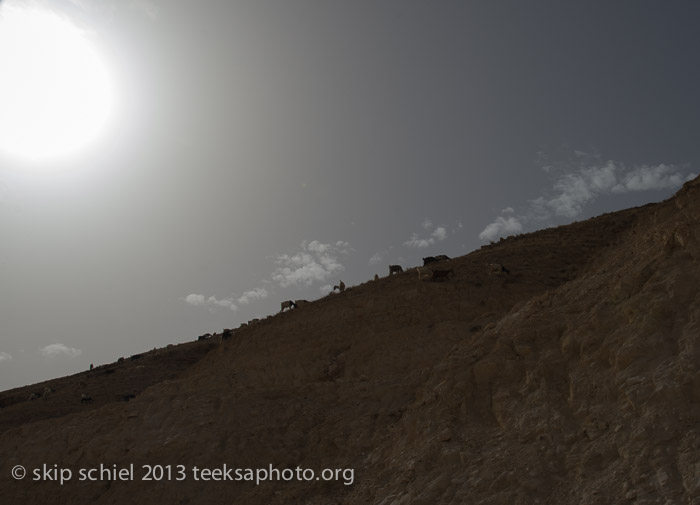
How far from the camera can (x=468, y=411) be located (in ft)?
36.0

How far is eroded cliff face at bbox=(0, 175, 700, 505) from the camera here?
8.12 metres

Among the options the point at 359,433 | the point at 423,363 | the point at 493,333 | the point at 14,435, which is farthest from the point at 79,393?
the point at 493,333

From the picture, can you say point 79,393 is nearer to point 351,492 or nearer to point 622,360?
point 351,492

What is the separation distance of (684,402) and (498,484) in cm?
293

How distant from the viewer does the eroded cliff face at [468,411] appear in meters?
8.12

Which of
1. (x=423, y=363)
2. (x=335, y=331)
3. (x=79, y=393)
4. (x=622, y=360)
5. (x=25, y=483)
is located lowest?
(x=622, y=360)

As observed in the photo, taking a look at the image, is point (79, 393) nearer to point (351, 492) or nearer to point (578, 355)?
point (351, 492)

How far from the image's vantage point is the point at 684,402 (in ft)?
25.8

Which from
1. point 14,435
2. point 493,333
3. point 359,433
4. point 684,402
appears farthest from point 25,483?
point 684,402

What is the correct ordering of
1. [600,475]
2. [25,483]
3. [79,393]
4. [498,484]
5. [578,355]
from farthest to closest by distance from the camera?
[79,393] < [25,483] < [578,355] < [498,484] < [600,475]

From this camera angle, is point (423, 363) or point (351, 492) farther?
point (423, 363)

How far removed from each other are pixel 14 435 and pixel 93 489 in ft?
21.8

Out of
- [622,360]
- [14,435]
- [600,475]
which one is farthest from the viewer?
[14,435]

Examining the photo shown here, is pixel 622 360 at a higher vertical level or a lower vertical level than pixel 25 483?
lower
